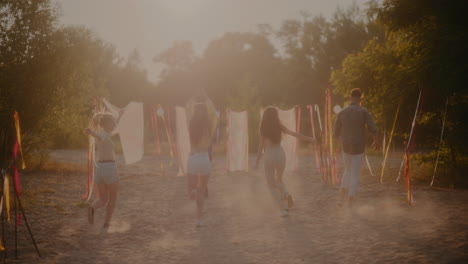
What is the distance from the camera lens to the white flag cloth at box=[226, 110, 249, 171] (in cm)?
1559

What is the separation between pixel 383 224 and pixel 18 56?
15630 mm

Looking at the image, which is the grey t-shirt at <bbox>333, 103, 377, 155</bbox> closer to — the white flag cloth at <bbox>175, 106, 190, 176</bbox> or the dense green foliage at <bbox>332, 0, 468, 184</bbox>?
the dense green foliage at <bbox>332, 0, 468, 184</bbox>

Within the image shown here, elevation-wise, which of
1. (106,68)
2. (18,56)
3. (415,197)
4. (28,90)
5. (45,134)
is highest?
(106,68)

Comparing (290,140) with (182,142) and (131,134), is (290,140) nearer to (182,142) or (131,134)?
(182,142)

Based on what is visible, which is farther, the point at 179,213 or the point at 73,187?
the point at 73,187

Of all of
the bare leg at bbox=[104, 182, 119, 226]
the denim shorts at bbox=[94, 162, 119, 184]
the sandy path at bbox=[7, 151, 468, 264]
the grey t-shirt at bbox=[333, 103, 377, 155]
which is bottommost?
the sandy path at bbox=[7, 151, 468, 264]

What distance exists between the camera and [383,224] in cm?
679

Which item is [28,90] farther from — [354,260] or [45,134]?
[354,260]

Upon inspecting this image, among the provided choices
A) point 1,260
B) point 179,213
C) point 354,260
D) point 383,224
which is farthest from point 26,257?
point 383,224

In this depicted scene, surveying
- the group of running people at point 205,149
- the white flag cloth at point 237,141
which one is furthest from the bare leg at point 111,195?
the white flag cloth at point 237,141

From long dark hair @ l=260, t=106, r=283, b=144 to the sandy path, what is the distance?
57.3 inches

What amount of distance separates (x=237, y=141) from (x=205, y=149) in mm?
8759

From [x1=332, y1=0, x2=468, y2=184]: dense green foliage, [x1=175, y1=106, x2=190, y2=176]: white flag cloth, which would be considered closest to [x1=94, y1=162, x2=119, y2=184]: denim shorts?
[x1=332, y1=0, x2=468, y2=184]: dense green foliage

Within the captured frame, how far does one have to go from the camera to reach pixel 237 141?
51.4 feet
